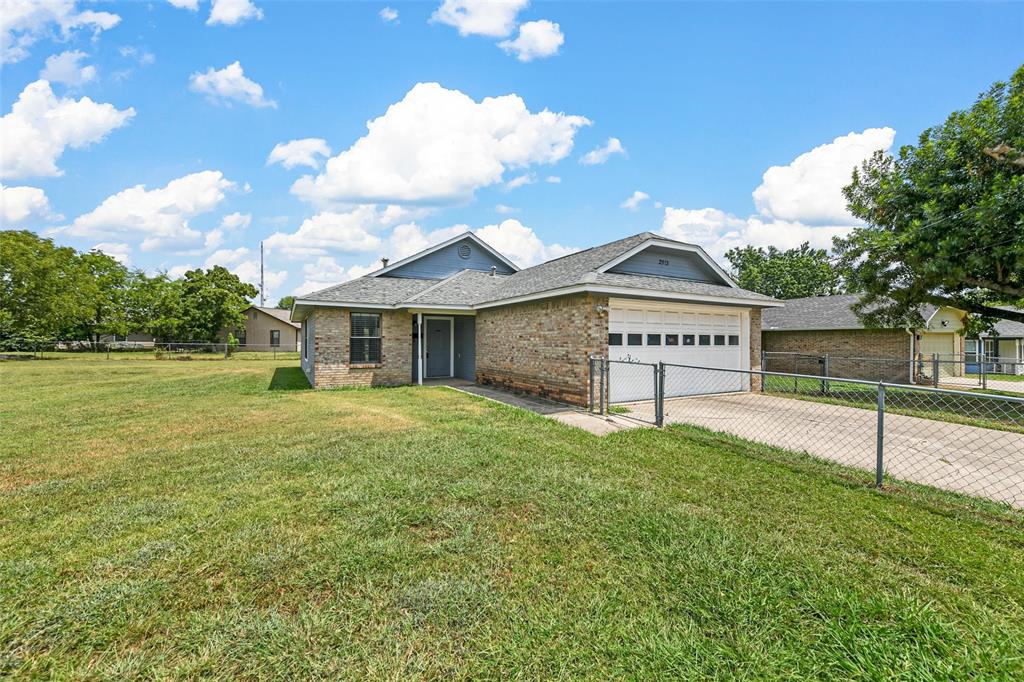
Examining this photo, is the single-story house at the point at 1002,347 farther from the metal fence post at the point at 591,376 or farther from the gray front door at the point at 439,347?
the gray front door at the point at 439,347

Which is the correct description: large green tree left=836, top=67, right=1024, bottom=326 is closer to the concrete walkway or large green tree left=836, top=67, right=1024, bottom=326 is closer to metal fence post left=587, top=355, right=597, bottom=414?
metal fence post left=587, top=355, right=597, bottom=414

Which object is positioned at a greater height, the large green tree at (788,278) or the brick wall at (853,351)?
the large green tree at (788,278)

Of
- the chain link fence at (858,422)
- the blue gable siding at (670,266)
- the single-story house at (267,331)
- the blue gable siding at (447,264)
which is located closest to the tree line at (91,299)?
the single-story house at (267,331)

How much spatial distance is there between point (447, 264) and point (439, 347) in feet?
12.0

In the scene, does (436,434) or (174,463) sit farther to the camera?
(436,434)

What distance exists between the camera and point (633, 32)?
9.61 metres

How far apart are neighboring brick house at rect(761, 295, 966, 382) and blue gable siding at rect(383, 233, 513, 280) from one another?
12.0 m

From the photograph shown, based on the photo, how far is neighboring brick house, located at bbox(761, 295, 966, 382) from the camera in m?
16.8

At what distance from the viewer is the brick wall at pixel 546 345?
9227mm

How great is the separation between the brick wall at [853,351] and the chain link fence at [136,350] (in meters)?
34.1

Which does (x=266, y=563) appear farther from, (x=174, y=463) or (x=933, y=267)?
(x=933, y=267)

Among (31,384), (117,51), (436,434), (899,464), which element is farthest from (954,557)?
(31,384)

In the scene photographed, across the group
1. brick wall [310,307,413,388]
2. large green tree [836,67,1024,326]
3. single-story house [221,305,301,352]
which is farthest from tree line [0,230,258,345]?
large green tree [836,67,1024,326]

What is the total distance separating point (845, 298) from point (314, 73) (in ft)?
80.9
